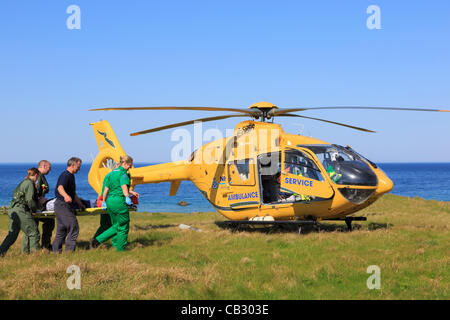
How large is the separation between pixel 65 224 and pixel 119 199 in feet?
4.17

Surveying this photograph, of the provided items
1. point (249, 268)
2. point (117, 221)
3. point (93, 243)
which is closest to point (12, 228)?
point (93, 243)

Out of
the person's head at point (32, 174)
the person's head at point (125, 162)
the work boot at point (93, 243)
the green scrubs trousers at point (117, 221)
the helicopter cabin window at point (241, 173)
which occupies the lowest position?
the work boot at point (93, 243)

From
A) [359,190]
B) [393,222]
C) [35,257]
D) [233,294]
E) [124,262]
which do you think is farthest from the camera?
[393,222]

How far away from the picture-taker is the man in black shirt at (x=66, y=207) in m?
8.80

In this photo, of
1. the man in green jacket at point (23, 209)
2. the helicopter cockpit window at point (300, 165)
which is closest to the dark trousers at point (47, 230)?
the man in green jacket at point (23, 209)

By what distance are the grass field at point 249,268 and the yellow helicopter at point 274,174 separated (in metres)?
0.91

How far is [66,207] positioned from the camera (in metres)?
8.98

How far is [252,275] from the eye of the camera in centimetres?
709

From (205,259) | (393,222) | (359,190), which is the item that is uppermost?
(359,190)

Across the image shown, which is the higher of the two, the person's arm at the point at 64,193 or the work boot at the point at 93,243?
the person's arm at the point at 64,193

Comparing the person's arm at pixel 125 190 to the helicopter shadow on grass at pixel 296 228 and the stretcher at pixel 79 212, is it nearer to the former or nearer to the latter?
the stretcher at pixel 79 212
